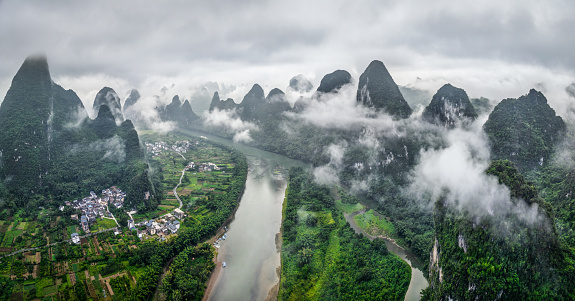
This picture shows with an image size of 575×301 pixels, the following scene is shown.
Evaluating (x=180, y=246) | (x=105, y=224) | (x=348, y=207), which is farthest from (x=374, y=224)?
(x=105, y=224)

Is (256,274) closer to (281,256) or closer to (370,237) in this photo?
(281,256)

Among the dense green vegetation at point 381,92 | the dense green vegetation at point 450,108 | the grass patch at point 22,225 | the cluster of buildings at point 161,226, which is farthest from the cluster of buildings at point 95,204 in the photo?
the dense green vegetation at point 450,108

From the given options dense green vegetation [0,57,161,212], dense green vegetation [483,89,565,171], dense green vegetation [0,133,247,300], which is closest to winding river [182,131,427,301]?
dense green vegetation [0,133,247,300]

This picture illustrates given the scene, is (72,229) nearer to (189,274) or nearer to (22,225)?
(22,225)

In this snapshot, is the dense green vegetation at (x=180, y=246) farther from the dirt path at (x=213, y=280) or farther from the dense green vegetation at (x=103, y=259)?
the dirt path at (x=213, y=280)

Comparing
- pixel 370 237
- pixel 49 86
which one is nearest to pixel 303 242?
pixel 370 237

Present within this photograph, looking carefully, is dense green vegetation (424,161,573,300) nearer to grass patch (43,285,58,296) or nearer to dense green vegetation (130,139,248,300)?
dense green vegetation (130,139,248,300)
